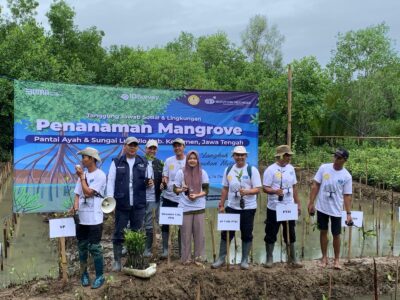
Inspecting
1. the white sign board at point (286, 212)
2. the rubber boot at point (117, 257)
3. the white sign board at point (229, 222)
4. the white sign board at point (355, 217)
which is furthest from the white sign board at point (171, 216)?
the white sign board at point (355, 217)

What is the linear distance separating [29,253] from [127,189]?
8.27 feet

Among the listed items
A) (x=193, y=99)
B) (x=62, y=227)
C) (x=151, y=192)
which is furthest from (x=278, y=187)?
→ (x=193, y=99)

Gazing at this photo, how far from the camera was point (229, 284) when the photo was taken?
4738mm

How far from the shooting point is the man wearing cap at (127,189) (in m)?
4.63

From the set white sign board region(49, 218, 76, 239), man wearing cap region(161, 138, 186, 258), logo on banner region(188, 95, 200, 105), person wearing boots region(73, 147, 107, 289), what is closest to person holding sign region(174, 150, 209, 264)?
man wearing cap region(161, 138, 186, 258)

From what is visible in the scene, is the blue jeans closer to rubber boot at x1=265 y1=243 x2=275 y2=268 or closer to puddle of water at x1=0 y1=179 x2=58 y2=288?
puddle of water at x1=0 y1=179 x2=58 y2=288

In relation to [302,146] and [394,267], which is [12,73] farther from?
[394,267]

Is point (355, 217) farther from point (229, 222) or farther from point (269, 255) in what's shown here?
point (229, 222)

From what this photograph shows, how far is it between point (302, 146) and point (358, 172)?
3024 mm

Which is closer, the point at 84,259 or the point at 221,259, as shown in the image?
the point at 84,259

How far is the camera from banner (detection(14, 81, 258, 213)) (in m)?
6.81

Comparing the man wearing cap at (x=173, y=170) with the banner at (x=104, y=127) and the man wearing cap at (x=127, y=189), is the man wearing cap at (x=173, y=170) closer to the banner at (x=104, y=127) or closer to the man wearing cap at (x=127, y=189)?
the man wearing cap at (x=127, y=189)

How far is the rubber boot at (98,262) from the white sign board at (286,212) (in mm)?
1970

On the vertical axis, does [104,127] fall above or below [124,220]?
above
